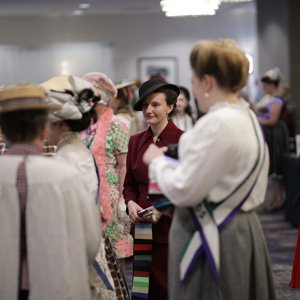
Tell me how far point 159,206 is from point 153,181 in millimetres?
237

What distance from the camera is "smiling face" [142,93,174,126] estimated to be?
430cm

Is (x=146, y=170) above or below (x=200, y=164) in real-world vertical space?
below

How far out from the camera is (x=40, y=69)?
1688 cm

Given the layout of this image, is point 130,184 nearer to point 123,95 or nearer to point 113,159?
point 113,159

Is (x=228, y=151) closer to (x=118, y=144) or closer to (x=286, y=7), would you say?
(x=118, y=144)

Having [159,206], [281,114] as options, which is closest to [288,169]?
[281,114]

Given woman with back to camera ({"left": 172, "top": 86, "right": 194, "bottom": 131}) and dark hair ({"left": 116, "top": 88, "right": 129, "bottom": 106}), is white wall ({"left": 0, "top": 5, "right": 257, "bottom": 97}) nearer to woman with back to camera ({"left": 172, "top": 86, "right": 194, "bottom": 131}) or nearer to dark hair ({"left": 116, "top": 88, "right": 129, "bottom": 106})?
woman with back to camera ({"left": 172, "top": 86, "right": 194, "bottom": 131})

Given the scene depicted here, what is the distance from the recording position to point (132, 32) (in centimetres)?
1744

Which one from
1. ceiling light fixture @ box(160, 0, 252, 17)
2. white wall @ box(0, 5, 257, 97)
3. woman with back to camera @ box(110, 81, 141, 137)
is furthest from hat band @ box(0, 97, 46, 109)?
white wall @ box(0, 5, 257, 97)

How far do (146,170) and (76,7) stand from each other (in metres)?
11.3

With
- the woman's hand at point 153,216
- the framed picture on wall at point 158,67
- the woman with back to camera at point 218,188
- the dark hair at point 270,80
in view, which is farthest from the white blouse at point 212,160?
the framed picture on wall at point 158,67

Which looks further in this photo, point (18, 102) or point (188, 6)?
point (188, 6)

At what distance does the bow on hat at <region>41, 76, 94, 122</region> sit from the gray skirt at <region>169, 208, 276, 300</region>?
0.59 m

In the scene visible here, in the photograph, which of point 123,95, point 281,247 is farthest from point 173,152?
point 281,247
